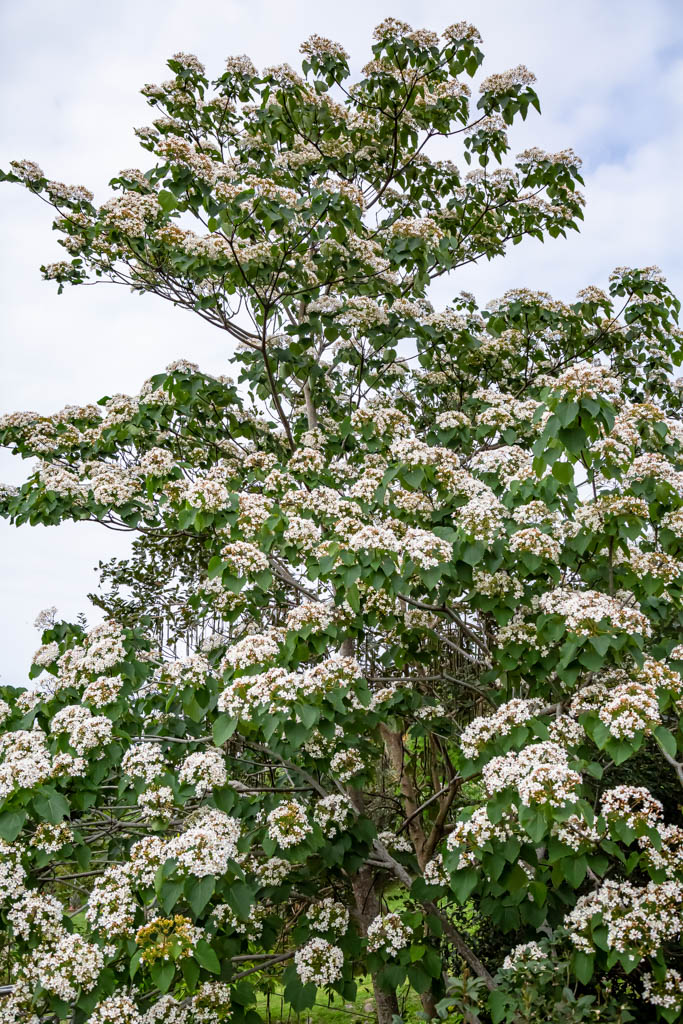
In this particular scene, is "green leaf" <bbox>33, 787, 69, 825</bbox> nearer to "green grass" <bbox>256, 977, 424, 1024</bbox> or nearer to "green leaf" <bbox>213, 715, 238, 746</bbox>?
"green leaf" <bbox>213, 715, 238, 746</bbox>

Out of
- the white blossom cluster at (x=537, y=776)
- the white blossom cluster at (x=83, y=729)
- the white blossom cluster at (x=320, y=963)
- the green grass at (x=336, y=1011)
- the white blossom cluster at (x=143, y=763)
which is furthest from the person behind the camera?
the green grass at (x=336, y=1011)

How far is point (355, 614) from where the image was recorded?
3490mm

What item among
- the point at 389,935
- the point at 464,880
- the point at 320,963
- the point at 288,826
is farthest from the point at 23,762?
the point at 389,935

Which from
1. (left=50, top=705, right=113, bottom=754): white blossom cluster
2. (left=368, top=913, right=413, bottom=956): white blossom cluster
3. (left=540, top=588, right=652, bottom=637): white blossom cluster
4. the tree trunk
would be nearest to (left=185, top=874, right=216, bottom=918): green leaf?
(left=50, top=705, right=113, bottom=754): white blossom cluster

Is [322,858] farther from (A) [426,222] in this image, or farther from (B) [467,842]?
(A) [426,222]

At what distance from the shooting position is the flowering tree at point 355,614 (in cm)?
292

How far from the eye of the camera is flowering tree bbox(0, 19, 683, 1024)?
292cm

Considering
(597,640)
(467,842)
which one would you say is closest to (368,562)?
(597,640)

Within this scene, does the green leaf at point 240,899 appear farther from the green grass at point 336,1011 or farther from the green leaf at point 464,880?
the green grass at point 336,1011

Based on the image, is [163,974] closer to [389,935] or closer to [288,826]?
[288,826]

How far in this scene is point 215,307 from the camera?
5020 millimetres

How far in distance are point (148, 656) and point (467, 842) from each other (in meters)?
1.90

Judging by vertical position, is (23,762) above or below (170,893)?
above

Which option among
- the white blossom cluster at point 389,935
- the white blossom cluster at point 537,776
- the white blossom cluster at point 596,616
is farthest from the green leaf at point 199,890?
the white blossom cluster at point 596,616
